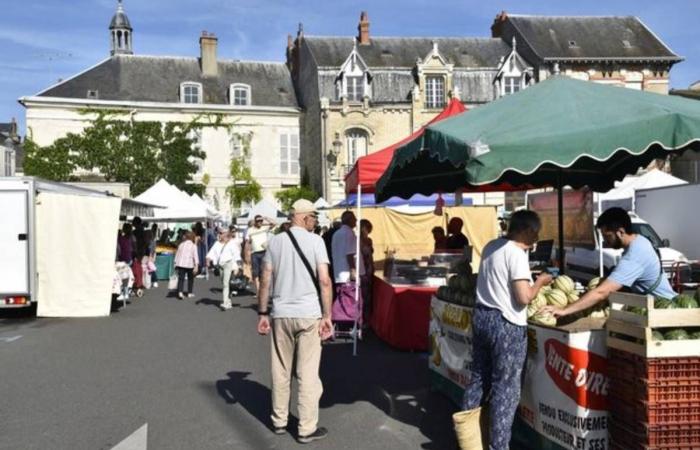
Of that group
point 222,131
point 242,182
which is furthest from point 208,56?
point 242,182

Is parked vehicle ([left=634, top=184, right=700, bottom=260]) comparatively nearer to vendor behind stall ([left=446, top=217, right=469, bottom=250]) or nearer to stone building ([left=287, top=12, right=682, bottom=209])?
vendor behind stall ([left=446, top=217, right=469, bottom=250])

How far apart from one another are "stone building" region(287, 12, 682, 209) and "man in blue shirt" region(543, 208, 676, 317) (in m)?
34.8

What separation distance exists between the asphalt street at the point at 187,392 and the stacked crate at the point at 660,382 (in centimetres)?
169

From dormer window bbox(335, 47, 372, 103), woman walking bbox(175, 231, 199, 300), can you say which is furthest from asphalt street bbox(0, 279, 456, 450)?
dormer window bbox(335, 47, 372, 103)

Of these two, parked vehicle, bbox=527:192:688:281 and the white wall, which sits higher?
the white wall

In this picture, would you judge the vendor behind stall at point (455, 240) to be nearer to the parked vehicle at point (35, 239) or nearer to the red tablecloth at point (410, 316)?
the red tablecloth at point (410, 316)

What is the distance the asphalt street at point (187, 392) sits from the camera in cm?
602

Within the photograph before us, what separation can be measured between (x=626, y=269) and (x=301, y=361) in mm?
2567

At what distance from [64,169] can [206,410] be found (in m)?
35.9

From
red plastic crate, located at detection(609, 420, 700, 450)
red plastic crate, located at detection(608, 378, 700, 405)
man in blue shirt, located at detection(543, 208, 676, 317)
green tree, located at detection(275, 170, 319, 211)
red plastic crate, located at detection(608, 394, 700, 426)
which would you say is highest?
green tree, located at detection(275, 170, 319, 211)

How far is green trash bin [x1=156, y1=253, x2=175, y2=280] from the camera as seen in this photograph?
77.5 ft

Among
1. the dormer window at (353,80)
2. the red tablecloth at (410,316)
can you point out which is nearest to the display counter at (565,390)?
the red tablecloth at (410,316)

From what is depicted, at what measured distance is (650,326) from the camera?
14.3ft

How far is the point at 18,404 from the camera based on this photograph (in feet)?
23.6
